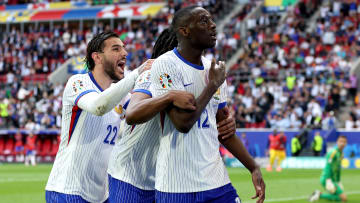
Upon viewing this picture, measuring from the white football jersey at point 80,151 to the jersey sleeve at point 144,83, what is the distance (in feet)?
2.80

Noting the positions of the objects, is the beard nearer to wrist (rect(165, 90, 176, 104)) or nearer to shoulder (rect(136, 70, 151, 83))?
shoulder (rect(136, 70, 151, 83))

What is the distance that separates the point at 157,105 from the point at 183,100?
0.17m

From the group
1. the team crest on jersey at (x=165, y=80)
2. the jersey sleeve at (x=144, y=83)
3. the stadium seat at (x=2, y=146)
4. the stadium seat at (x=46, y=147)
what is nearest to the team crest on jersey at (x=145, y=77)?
the jersey sleeve at (x=144, y=83)

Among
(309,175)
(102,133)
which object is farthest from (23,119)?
(102,133)

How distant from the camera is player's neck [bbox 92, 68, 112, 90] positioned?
5898mm

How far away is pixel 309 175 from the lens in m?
23.3

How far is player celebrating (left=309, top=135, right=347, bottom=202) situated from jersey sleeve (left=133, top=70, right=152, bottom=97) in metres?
10.2

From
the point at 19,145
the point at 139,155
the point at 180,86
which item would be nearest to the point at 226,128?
the point at 180,86

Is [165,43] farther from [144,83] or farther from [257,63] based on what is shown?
[257,63]

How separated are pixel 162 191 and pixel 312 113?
81.9ft

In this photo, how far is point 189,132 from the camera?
4.64 meters

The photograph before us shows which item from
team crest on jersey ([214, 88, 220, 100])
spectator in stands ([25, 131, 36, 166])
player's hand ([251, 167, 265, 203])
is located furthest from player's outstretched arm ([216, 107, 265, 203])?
spectator in stands ([25, 131, 36, 166])

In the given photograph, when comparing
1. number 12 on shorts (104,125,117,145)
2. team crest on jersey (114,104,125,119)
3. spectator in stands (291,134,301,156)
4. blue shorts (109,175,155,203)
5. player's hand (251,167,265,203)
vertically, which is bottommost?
spectator in stands (291,134,301,156)

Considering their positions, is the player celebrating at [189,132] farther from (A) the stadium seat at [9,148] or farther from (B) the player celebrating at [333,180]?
(A) the stadium seat at [9,148]
